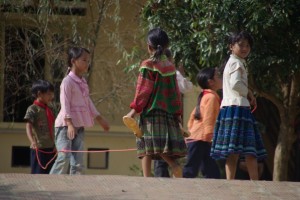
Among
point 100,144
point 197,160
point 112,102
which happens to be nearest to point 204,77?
point 197,160

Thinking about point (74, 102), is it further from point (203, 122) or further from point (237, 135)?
point (237, 135)

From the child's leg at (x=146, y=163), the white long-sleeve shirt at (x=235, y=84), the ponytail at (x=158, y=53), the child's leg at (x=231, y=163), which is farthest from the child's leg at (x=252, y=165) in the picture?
the ponytail at (x=158, y=53)

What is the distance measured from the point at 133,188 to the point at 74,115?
1.91m

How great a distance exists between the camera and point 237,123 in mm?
8695

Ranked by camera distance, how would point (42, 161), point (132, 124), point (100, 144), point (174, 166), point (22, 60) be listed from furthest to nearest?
1. point (100, 144)
2. point (22, 60)
3. point (42, 161)
4. point (174, 166)
5. point (132, 124)

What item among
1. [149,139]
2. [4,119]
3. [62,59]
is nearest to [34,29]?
[62,59]

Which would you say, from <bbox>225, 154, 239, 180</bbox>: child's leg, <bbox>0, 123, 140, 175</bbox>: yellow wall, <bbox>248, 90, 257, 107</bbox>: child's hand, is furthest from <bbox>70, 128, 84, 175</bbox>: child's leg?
<bbox>0, 123, 140, 175</bbox>: yellow wall

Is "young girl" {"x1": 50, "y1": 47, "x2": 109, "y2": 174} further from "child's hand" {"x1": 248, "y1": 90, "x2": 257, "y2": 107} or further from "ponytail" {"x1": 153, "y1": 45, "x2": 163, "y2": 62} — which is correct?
"child's hand" {"x1": 248, "y1": 90, "x2": 257, "y2": 107}

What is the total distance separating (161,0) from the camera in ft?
36.9

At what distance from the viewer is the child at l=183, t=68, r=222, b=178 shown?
10.2 m

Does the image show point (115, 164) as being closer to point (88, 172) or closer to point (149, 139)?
point (88, 172)

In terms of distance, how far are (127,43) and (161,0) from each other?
3.01 meters

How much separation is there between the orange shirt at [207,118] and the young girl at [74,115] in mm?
1099

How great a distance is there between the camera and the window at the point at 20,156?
50.1 ft
